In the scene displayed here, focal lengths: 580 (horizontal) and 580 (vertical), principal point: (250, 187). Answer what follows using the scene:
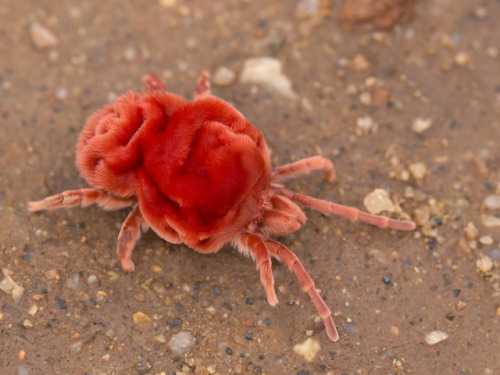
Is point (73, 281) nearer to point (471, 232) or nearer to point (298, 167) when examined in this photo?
point (298, 167)

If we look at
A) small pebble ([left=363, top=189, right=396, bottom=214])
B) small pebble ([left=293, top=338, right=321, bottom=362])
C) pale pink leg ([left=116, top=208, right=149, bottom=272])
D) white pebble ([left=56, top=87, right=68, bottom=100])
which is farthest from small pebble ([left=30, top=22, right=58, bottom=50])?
small pebble ([left=293, top=338, right=321, bottom=362])

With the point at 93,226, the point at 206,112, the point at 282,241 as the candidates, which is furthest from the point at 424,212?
the point at 93,226

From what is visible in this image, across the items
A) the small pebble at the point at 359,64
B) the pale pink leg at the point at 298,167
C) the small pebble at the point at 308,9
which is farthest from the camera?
the small pebble at the point at 308,9

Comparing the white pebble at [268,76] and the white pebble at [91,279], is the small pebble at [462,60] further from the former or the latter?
the white pebble at [91,279]

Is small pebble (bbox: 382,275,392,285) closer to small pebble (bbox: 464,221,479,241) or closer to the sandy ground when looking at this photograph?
the sandy ground

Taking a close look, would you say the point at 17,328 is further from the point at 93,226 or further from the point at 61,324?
the point at 93,226

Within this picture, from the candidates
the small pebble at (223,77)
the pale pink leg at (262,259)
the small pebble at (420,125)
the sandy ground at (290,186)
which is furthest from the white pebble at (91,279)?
the small pebble at (420,125)

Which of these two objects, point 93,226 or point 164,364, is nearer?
point 164,364

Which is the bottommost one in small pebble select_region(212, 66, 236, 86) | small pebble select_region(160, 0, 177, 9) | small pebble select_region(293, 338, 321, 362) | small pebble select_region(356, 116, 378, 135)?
small pebble select_region(293, 338, 321, 362)
